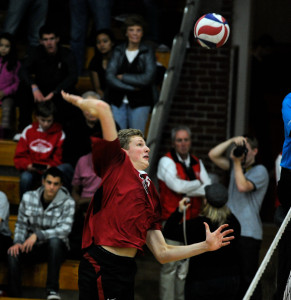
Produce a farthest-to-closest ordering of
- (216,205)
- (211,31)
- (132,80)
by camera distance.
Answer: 1. (132,80)
2. (211,31)
3. (216,205)

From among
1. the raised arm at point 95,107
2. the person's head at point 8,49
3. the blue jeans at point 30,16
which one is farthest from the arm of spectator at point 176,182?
the raised arm at point 95,107

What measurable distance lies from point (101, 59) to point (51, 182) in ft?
6.59

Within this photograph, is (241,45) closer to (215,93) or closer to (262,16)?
(215,93)

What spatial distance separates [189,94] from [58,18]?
2.34 metres

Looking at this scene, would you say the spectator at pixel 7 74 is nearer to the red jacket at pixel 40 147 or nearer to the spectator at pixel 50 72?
the spectator at pixel 50 72

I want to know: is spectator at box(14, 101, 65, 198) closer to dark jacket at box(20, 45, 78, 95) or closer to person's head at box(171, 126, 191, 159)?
dark jacket at box(20, 45, 78, 95)

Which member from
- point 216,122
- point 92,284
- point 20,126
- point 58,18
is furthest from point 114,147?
point 58,18

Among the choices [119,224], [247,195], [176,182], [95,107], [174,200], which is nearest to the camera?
[95,107]

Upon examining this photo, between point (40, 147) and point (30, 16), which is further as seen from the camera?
point (30, 16)

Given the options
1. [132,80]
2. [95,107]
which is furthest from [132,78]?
[95,107]

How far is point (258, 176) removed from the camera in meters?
7.05

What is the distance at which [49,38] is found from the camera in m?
8.36

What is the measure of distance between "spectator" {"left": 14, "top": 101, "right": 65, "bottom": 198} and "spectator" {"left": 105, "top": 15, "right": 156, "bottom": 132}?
2.21ft

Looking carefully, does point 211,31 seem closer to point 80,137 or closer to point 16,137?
point 80,137
